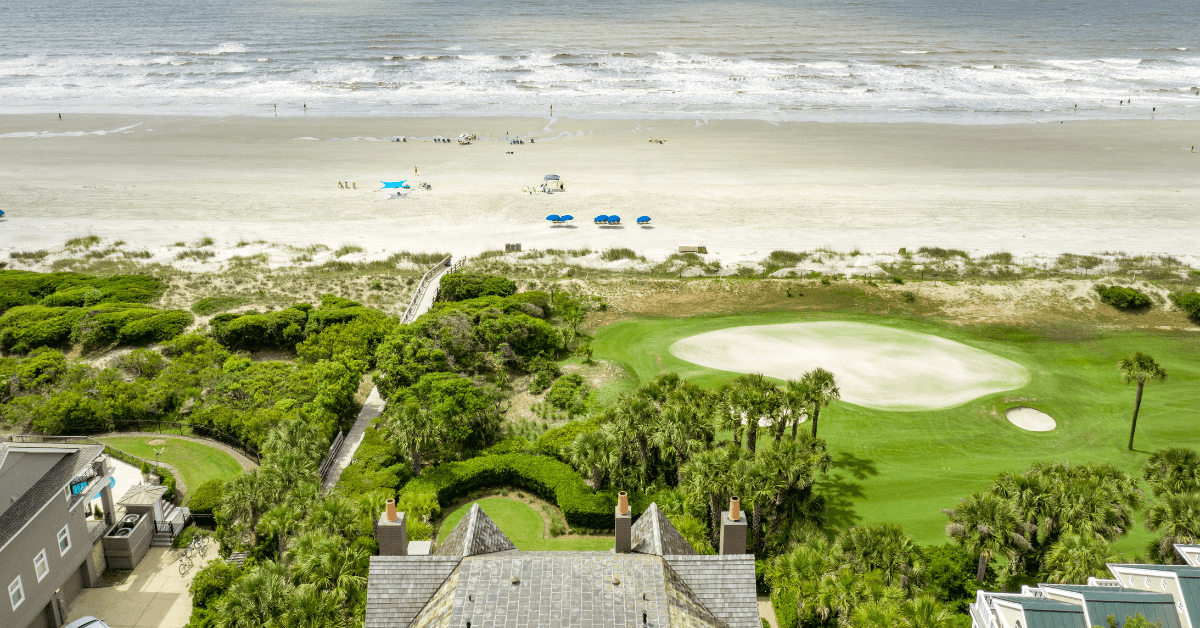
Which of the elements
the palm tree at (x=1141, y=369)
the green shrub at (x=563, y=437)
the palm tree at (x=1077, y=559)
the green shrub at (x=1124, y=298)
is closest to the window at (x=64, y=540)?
the green shrub at (x=563, y=437)

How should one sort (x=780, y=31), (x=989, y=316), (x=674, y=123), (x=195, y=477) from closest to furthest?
(x=195, y=477)
(x=989, y=316)
(x=674, y=123)
(x=780, y=31)

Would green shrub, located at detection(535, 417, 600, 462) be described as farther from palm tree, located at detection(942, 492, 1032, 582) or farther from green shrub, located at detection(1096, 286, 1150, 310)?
green shrub, located at detection(1096, 286, 1150, 310)

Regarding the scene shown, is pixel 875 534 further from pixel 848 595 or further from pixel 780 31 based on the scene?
pixel 780 31

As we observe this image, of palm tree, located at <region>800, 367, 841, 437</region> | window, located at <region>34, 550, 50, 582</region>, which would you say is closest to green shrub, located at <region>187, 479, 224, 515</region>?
window, located at <region>34, 550, 50, 582</region>

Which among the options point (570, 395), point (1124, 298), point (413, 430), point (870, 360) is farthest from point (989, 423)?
point (413, 430)

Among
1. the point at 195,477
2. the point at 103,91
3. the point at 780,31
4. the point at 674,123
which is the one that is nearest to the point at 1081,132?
the point at 674,123

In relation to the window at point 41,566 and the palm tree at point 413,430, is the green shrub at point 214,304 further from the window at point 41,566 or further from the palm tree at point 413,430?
the window at point 41,566
